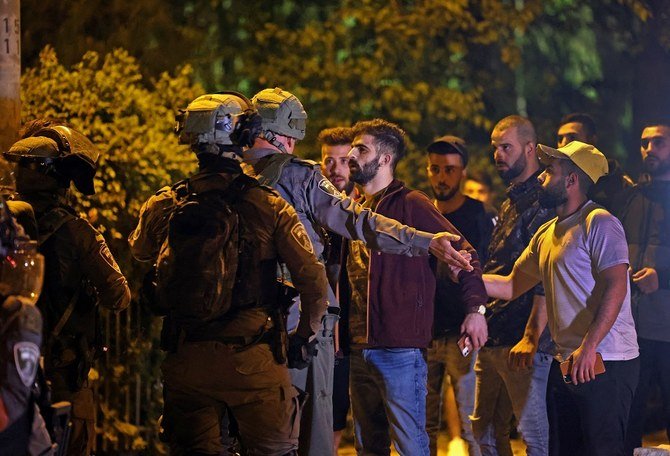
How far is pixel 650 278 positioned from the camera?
777 centimetres

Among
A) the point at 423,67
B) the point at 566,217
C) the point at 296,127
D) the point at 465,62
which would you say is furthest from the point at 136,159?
the point at 465,62

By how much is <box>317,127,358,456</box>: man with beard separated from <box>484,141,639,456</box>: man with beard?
1.16 metres

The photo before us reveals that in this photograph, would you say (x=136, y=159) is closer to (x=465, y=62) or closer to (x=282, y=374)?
(x=282, y=374)

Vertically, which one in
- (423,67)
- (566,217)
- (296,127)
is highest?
(423,67)

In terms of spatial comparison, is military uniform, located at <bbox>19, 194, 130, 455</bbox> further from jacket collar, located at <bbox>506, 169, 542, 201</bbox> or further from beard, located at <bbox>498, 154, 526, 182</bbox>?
beard, located at <bbox>498, 154, 526, 182</bbox>

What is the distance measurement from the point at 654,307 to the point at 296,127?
9.75 feet

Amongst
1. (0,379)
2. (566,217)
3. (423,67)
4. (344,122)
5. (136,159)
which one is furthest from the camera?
(423,67)

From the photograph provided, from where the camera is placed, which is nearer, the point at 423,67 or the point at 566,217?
the point at 566,217

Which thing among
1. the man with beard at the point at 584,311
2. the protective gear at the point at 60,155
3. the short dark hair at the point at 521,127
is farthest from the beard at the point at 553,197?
the protective gear at the point at 60,155

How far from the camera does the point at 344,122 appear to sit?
11500 millimetres

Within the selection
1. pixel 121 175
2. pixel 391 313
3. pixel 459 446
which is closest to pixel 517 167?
pixel 391 313

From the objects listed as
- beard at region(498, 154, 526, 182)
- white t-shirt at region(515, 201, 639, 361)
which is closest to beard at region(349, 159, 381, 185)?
white t-shirt at region(515, 201, 639, 361)

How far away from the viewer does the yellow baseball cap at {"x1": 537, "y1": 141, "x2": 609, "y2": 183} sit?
6762mm

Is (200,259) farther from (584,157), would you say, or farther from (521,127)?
(521,127)
